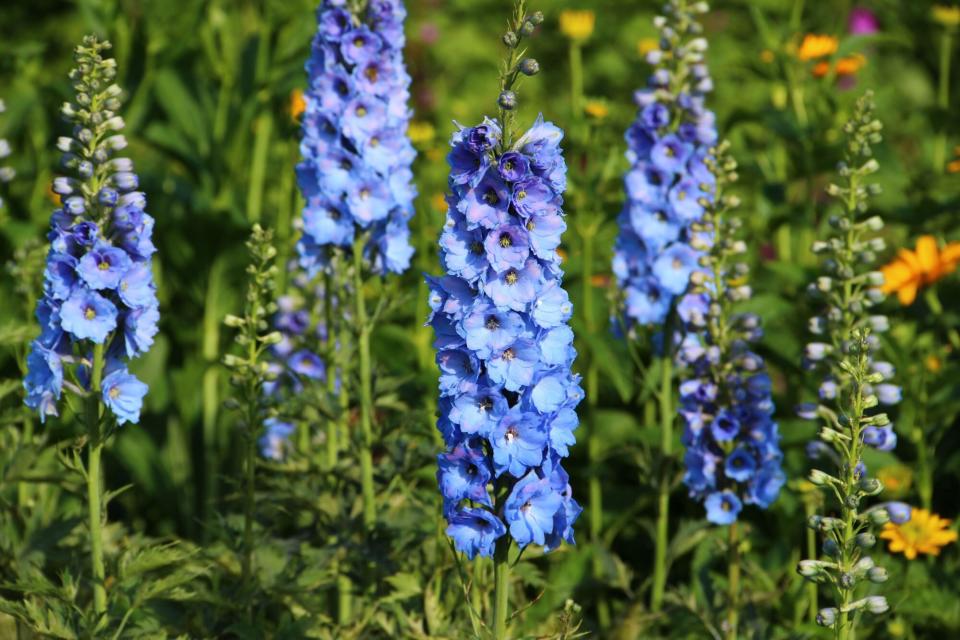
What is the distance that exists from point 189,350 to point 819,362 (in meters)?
3.46

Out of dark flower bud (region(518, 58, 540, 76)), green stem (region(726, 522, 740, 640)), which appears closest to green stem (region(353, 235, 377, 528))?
green stem (region(726, 522, 740, 640))

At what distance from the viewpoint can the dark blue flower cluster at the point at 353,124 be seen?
4484 millimetres

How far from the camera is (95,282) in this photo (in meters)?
3.64

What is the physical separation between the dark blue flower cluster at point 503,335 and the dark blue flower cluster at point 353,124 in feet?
4.30

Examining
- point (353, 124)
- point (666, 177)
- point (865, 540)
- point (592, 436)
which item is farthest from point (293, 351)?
point (865, 540)

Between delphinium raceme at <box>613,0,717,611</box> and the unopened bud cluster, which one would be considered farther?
delphinium raceme at <box>613,0,717,611</box>

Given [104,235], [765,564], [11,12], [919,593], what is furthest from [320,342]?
[11,12]

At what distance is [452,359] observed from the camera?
3.29 metres

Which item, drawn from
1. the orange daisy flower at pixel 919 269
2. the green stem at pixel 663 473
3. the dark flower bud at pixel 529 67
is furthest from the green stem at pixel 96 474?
the orange daisy flower at pixel 919 269

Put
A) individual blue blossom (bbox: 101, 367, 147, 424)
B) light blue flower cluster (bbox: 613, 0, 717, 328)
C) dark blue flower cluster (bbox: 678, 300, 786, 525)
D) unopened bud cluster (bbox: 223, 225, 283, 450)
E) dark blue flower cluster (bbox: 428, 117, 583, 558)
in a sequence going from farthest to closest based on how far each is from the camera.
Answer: light blue flower cluster (bbox: 613, 0, 717, 328)
dark blue flower cluster (bbox: 678, 300, 786, 525)
unopened bud cluster (bbox: 223, 225, 283, 450)
individual blue blossom (bbox: 101, 367, 147, 424)
dark blue flower cluster (bbox: 428, 117, 583, 558)

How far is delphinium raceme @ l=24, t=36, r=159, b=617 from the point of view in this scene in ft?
12.1

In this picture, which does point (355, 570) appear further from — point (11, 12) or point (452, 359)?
point (11, 12)

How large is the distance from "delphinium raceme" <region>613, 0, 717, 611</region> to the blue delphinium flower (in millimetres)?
168

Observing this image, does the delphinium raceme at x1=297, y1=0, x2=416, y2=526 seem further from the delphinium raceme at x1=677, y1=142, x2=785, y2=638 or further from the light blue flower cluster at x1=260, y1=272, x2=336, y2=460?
the delphinium raceme at x1=677, y1=142, x2=785, y2=638
